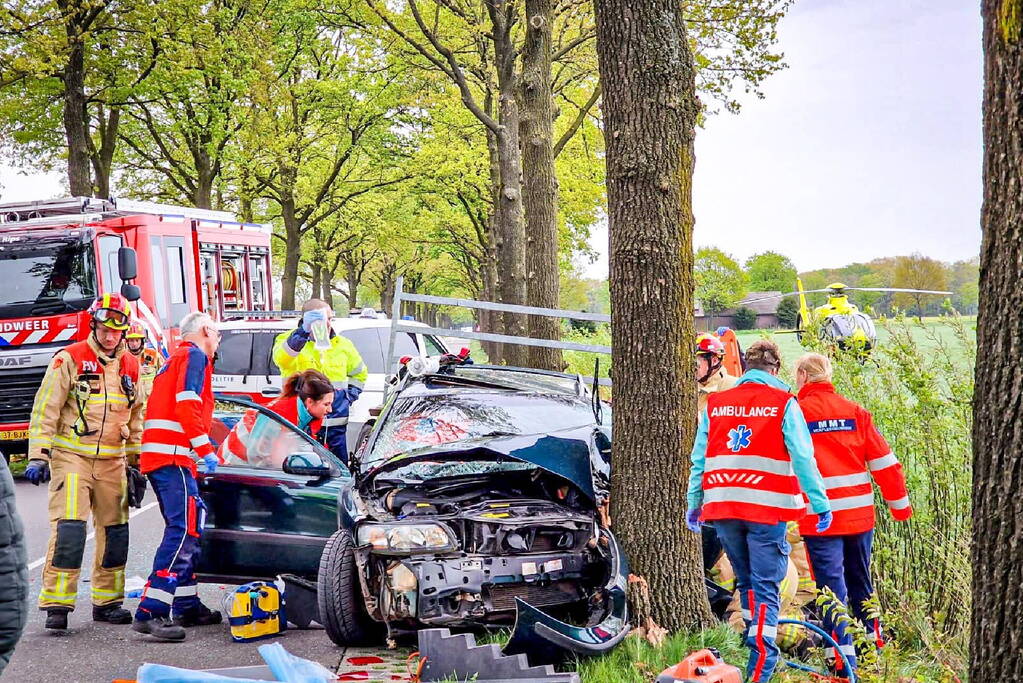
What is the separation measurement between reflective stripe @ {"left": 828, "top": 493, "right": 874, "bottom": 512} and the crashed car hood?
132 centimetres

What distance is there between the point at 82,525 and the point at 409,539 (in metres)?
2.28

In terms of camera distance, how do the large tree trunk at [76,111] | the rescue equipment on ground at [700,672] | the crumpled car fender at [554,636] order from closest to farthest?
1. the rescue equipment on ground at [700,672]
2. the crumpled car fender at [554,636]
3. the large tree trunk at [76,111]

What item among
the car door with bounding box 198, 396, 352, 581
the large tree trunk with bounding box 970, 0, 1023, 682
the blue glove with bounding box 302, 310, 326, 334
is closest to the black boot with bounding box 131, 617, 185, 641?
the car door with bounding box 198, 396, 352, 581

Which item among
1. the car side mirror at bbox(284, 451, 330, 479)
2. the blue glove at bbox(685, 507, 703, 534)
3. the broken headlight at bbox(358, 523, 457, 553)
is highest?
the car side mirror at bbox(284, 451, 330, 479)

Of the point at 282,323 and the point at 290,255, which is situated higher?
the point at 290,255

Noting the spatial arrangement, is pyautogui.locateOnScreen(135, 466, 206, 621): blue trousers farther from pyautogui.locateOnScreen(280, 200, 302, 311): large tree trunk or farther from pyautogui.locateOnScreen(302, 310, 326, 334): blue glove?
pyautogui.locateOnScreen(280, 200, 302, 311): large tree trunk

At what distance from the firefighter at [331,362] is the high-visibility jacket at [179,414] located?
8.70 ft

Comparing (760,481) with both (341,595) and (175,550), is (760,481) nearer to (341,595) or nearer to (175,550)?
(341,595)

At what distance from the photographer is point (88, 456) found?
247 inches

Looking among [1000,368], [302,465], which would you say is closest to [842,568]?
[1000,368]

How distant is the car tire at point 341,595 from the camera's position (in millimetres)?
5680

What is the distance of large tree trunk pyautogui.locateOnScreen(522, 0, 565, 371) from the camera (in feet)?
42.6

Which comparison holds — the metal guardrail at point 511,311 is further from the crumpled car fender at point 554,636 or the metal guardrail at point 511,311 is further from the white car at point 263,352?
the white car at point 263,352

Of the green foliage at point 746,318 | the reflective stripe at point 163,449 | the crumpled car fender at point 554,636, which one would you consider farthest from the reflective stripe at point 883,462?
the green foliage at point 746,318
